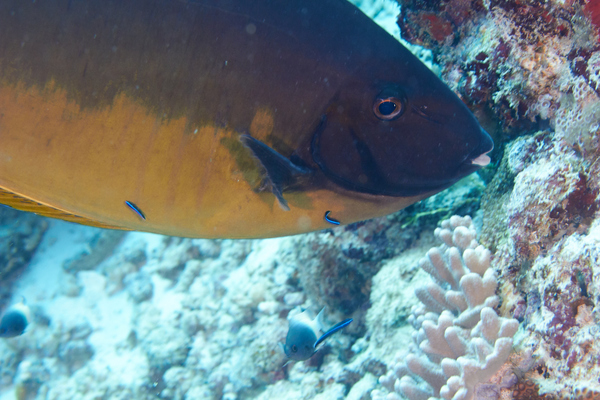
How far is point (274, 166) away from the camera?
4.21 feet

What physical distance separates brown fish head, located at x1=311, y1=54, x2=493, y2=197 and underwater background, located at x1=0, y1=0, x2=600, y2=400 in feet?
2.51

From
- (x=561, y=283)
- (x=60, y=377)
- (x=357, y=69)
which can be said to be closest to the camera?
(x=357, y=69)

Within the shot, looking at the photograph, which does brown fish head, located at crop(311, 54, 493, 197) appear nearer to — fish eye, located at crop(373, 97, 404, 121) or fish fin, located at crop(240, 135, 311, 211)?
fish eye, located at crop(373, 97, 404, 121)

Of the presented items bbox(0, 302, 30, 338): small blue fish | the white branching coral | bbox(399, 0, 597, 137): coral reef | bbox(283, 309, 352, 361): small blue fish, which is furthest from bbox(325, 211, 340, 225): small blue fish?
bbox(0, 302, 30, 338): small blue fish

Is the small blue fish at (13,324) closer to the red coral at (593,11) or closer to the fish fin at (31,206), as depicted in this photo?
the fish fin at (31,206)

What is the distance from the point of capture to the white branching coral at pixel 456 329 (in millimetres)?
1799

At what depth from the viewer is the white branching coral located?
5.90 feet

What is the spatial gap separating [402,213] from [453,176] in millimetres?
2183

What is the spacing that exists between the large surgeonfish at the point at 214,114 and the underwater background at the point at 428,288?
773mm

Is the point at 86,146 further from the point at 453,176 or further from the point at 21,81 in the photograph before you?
the point at 453,176

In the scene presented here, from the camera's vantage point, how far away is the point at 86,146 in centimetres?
132

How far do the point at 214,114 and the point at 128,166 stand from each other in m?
0.38

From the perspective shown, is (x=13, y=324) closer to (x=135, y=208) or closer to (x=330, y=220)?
(x=135, y=208)

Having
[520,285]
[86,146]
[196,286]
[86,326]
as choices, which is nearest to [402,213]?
[520,285]
